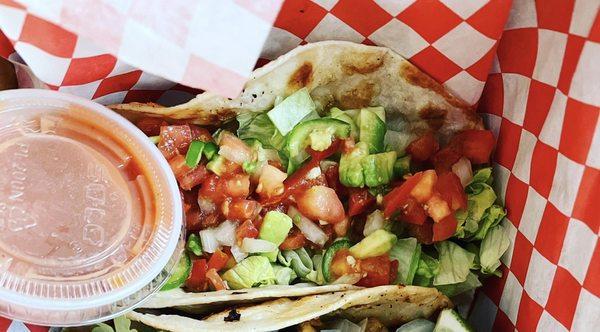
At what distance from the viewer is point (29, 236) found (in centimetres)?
231

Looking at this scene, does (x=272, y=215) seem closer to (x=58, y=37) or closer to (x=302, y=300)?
(x=302, y=300)

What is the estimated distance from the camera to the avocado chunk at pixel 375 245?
2717mm

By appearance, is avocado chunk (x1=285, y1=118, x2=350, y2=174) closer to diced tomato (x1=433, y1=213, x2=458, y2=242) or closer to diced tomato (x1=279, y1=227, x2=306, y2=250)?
diced tomato (x1=279, y1=227, x2=306, y2=250)

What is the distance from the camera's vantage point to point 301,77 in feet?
9.02

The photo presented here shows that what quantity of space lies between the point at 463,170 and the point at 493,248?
11.6 inches

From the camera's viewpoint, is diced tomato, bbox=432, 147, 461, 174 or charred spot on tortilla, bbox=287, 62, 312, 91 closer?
charred spot on tortilla, bbox=287, 62, 312, 91

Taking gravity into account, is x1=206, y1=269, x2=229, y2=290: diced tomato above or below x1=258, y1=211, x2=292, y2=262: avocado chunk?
below

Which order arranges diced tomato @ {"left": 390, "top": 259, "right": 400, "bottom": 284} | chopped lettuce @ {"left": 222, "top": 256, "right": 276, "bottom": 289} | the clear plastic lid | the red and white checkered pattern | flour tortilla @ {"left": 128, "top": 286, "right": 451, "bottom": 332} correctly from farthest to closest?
diced tomato @ {"left": 390, "top": 259, "right": 400, "bottom": 284}, chopped lettuce @ {"left": 222, "top": 256, "right": 276, "bottom": 289}, flour tortilla @ {"left": 128, "top": 286, "right": 451, "bottom": 332}, the clear plastic lid, the red and white checkered pattern

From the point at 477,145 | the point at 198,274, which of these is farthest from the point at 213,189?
the point at 477,145

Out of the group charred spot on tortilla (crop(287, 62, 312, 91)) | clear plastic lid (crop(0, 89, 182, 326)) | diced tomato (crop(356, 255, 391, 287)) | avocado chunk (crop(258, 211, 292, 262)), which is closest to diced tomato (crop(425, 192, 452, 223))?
diced tomato (crop(356, 255, 391, 287))

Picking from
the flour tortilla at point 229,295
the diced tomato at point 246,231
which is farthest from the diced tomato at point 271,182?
the flour tortilla at point 229,295

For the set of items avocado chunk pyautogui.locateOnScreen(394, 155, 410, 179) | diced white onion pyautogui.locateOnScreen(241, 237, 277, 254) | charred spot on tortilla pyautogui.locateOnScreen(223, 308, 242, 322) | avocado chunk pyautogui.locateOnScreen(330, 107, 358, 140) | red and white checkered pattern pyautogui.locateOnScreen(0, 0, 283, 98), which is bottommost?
charred spot on tortilla pyautogui.locateOnScreen(223, 308, 242, 322)

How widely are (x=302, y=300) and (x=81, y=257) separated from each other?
72 centimetres

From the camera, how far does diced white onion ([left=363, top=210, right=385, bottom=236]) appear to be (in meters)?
2.78
